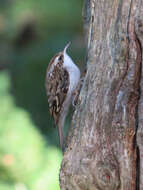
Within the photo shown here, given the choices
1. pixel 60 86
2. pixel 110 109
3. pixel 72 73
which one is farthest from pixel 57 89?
pixel 110 109

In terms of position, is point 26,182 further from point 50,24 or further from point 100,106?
point 50,24

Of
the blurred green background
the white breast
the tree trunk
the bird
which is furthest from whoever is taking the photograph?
the blurred green background

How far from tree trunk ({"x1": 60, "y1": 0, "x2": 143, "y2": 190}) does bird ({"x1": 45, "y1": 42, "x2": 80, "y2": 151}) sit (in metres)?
0.82

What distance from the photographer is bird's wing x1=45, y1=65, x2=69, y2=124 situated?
13.6 ft

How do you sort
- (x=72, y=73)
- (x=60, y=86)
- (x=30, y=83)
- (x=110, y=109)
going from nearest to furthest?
(x=110, y=109), (x=72, y=73), (x=60, y=86), (x=30, y=83)

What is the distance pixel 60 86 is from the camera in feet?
13.7

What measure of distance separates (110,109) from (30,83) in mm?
5461

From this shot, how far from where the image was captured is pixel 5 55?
33.8 ft

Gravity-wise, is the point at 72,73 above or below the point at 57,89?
above

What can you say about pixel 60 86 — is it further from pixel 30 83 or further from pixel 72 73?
pixel 30 83

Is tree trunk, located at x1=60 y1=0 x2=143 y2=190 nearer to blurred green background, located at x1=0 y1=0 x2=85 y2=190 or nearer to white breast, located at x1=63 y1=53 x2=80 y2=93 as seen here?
white breast, located at x1=63 y1=53 x2=80 y2=93

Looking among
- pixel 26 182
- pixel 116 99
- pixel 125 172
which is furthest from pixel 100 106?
pixel 26 182

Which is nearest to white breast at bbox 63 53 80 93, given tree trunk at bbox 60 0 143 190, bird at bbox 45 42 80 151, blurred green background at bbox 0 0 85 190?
bird at bbox 45 42 80 151

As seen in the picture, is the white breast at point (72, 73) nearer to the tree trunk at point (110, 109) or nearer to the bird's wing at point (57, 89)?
the bird's wing at point (57, 89)
